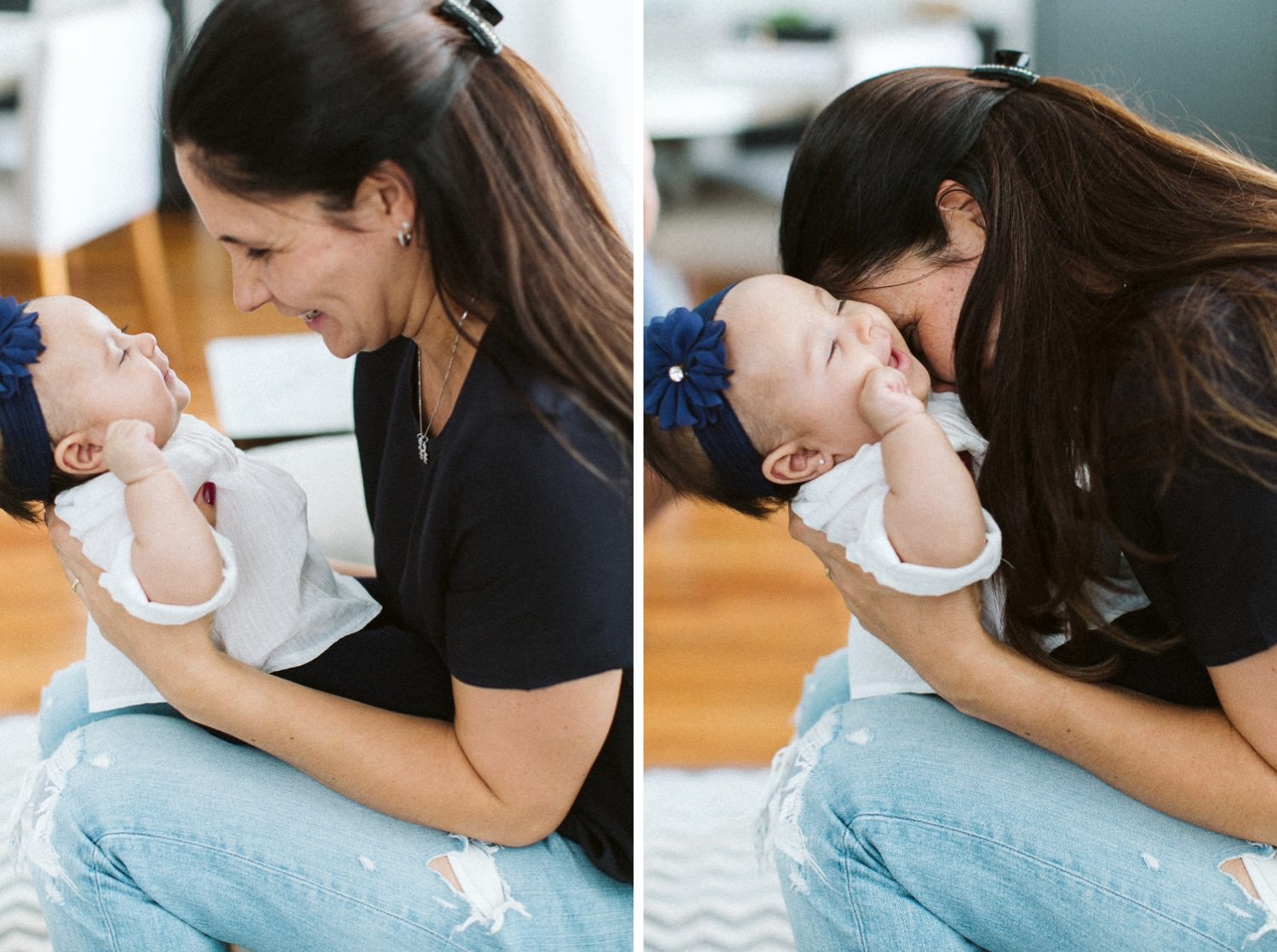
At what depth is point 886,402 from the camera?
0.96 metres

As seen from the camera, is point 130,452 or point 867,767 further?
point 867,767

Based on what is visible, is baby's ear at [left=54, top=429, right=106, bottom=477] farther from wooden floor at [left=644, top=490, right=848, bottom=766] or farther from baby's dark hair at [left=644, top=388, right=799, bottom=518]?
wooden floor at [left=644, top=490, right=848, bottom=766]

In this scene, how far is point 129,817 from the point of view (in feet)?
3.38

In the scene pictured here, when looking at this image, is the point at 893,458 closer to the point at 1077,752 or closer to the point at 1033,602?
the point at 1033,602

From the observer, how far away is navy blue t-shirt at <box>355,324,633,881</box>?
3.13 feet

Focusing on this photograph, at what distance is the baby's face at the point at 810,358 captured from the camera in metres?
1.00

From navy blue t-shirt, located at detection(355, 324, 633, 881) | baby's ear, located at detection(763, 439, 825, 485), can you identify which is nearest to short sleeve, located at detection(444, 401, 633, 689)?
navy blue t-shirt, located at detection(355, 324, 633, 881)

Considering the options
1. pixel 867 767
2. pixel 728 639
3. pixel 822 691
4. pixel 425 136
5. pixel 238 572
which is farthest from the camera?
pixel 728 639

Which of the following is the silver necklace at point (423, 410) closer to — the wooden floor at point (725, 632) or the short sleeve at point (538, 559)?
the short sleeve at point (538, 559)

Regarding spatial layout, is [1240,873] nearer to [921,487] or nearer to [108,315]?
[921,487]

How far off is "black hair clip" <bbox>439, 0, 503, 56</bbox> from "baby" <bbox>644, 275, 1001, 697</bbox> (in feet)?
0.82

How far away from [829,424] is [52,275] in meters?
0.61

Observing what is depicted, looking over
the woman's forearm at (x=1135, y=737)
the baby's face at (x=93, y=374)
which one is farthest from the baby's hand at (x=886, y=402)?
the baby's face at (x=93, y=374)

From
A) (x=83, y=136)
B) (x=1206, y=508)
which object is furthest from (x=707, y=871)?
(x=83, y=136)
